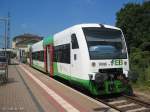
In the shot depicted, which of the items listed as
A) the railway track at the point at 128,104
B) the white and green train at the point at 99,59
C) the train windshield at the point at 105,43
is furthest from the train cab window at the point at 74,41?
the railway track at the point at 128,104

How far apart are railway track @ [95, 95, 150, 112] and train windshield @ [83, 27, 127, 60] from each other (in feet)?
6.00

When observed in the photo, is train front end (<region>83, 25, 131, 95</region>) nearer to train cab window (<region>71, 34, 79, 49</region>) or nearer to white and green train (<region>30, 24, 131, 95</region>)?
white and green train (<region>30, 24, 131, 95</region>)

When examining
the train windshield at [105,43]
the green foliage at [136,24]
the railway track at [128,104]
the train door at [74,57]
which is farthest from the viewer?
the green foliage at [136,24]

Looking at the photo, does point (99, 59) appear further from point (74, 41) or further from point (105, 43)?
point (74, 41)

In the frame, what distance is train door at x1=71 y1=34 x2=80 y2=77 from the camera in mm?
13695

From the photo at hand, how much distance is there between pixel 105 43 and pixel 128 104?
313 centimetres

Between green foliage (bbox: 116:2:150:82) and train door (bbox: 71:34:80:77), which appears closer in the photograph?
train door (bbox: 71:34:80:77)

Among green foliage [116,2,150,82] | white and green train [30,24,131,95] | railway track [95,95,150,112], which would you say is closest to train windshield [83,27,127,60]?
white and green train [30,24,131,95]

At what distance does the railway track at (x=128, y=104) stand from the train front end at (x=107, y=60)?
1.33ft

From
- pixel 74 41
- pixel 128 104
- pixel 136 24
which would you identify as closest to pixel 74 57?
pixel 74 41

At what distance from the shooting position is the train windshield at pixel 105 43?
13.1 metres

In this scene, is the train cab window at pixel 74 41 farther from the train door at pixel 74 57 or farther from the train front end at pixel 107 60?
the train front end at pixel 107 60

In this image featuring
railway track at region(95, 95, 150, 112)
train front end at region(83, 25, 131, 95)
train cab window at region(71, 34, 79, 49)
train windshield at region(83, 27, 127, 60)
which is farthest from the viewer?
train cab window at region(71, 34, 79, 49)

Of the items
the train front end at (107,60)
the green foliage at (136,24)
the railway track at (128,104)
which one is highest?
the green foliage at (136,24)
